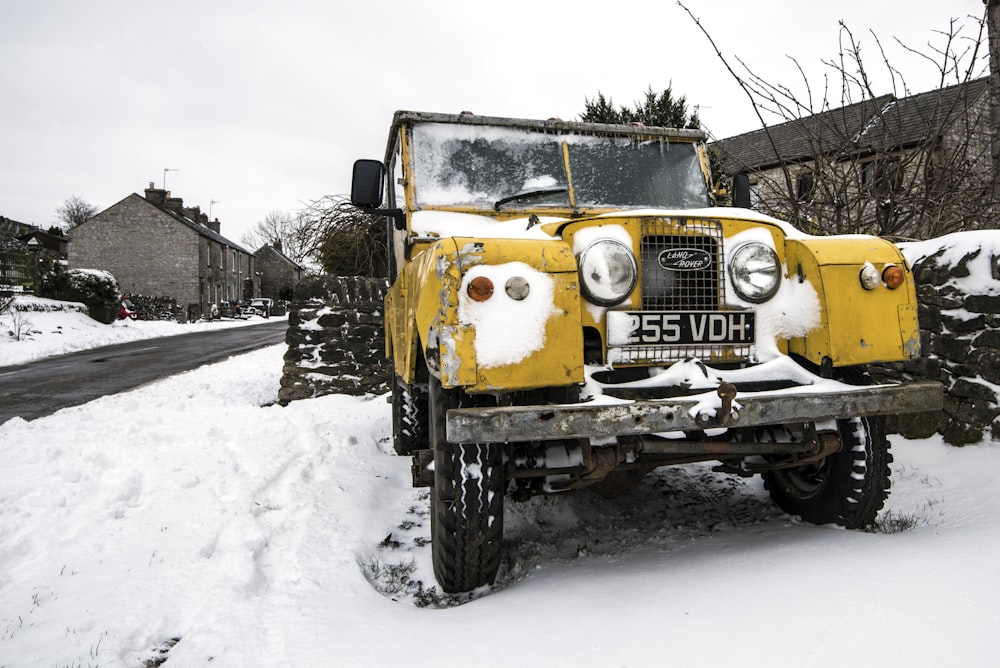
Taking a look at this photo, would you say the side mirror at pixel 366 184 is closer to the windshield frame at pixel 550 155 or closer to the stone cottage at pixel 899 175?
the windshield frame at pixel 550 155

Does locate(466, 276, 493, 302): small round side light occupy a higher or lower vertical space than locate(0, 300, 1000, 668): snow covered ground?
→ higher

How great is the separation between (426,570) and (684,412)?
1.45 metres

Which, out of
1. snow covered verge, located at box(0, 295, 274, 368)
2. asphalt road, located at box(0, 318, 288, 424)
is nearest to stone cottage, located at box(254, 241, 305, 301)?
snow covered verge, located at box(0, 295, 274, 368)

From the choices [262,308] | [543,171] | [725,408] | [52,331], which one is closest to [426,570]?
[725,408]

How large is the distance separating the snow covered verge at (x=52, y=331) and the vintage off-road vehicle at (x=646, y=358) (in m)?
13.5

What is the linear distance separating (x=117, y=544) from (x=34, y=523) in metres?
0.56

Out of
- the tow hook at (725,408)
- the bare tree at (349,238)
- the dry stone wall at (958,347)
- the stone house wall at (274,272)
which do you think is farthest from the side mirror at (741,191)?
the stone house wall at (274,272)

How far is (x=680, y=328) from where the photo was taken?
2578 millimetres

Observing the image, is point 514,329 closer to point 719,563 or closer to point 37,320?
point 719,563

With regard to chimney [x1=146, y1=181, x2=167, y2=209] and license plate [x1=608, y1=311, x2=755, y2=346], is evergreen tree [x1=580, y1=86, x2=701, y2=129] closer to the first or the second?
license plate [x1=608, y1=311, x2=755, y2=346]

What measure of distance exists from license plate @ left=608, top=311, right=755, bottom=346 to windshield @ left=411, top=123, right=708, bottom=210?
1248mm

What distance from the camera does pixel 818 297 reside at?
103 inches

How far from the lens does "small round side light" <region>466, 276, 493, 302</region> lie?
223cm

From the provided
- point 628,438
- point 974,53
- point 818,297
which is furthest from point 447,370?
point 974,53
